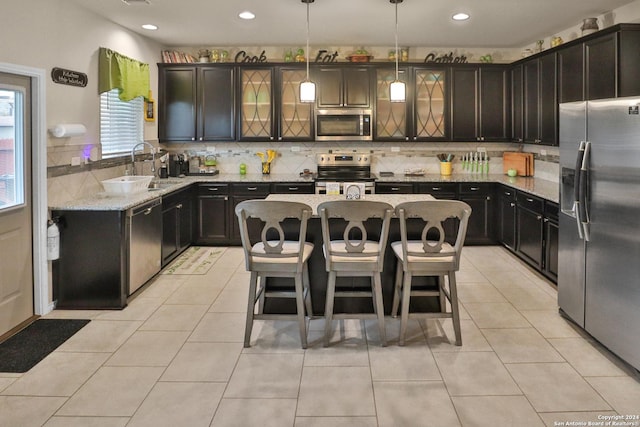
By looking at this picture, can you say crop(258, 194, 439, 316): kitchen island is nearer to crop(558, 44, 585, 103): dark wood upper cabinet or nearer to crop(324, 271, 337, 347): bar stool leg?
crop(324, 271, 337, 347): bar stool leg

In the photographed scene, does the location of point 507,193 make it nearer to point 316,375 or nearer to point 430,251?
point 430,251

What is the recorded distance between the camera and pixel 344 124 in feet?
22.2

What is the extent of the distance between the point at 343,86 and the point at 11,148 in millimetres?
4086

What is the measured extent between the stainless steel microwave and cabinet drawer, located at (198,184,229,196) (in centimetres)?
142

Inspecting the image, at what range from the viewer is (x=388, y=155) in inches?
285

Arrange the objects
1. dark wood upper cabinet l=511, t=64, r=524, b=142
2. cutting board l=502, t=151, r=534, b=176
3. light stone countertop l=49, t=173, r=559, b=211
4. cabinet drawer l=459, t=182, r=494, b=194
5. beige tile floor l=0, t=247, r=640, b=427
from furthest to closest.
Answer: cutting board l=502, t=151, r=534, b=176, cabinet drawer l=459, t=182, r=494, b=194, dark wood upper cabinet l=511, t=64, r=524, b=142, light stone countertop l=49, t=173, r=559, b=211, beige tile floor l=0, t=247, r=640, b=427

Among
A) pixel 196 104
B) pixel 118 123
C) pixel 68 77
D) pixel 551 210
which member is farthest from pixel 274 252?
pixel 196 104

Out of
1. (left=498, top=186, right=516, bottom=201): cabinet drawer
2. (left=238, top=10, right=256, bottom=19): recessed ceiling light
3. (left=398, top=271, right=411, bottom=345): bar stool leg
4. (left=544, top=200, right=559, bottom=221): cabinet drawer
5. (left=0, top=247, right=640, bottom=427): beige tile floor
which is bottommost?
(left=0, top=247, right=640, bottom=427): beige tile floor

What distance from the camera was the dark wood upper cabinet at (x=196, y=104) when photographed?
678 cm

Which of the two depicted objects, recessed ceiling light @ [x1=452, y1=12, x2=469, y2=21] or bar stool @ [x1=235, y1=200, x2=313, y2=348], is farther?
recessed ceiling light @ [x1=452, y1=12, x2=469, y2=21]

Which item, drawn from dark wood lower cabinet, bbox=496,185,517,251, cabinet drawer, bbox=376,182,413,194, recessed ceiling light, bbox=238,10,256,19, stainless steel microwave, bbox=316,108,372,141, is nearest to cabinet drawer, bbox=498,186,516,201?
dark wood lower cabinet, bbox=496,185,517,251

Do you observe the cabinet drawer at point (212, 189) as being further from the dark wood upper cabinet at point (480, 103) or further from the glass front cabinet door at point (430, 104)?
the dark wood upper cabinet at point (480, 103)

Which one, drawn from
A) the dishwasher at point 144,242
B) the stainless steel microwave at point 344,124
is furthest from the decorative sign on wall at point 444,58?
the dishwasher at point 144,242

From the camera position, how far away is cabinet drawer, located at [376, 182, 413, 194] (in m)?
6.57
